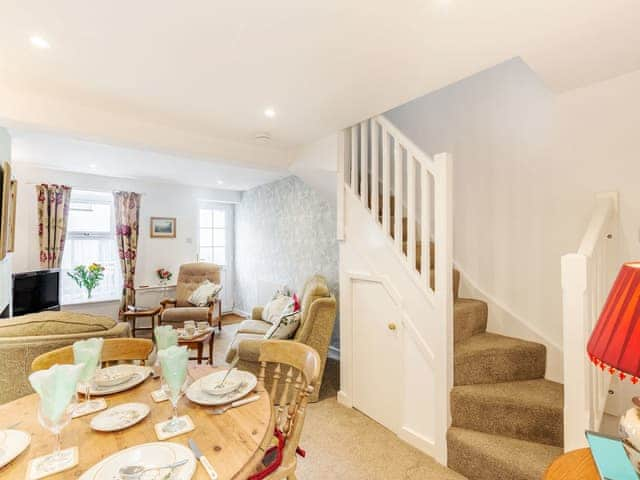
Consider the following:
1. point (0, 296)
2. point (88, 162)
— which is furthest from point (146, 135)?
point (88, 162)

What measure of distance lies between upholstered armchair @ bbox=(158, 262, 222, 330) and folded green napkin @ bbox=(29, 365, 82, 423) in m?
3.61

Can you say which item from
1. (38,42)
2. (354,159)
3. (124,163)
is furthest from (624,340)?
(124,163)

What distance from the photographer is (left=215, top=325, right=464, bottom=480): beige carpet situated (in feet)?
6.58

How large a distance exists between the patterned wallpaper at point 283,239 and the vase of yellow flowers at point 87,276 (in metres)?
2.36

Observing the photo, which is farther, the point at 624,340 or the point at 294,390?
the point at 294,390

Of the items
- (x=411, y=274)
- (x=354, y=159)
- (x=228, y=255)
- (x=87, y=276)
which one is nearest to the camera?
(x=411, y=274)

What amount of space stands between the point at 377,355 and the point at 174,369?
5.84 ft

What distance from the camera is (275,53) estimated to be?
1771mm

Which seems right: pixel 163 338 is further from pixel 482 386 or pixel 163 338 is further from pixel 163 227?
pixel 163 227

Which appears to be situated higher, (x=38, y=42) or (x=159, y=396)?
(x=38, y=42)

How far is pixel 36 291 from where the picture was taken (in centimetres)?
389

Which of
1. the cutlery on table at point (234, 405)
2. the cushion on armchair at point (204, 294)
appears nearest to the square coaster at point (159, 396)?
the cutlery on table at point (234, 405)

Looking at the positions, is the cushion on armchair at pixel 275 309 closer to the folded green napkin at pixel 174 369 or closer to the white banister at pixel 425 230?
the white banister at pixel 425 230

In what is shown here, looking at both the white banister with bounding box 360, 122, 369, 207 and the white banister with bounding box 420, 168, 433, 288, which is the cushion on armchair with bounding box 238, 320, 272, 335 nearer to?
the white banister with bounding box 360, 122, 369, 207
